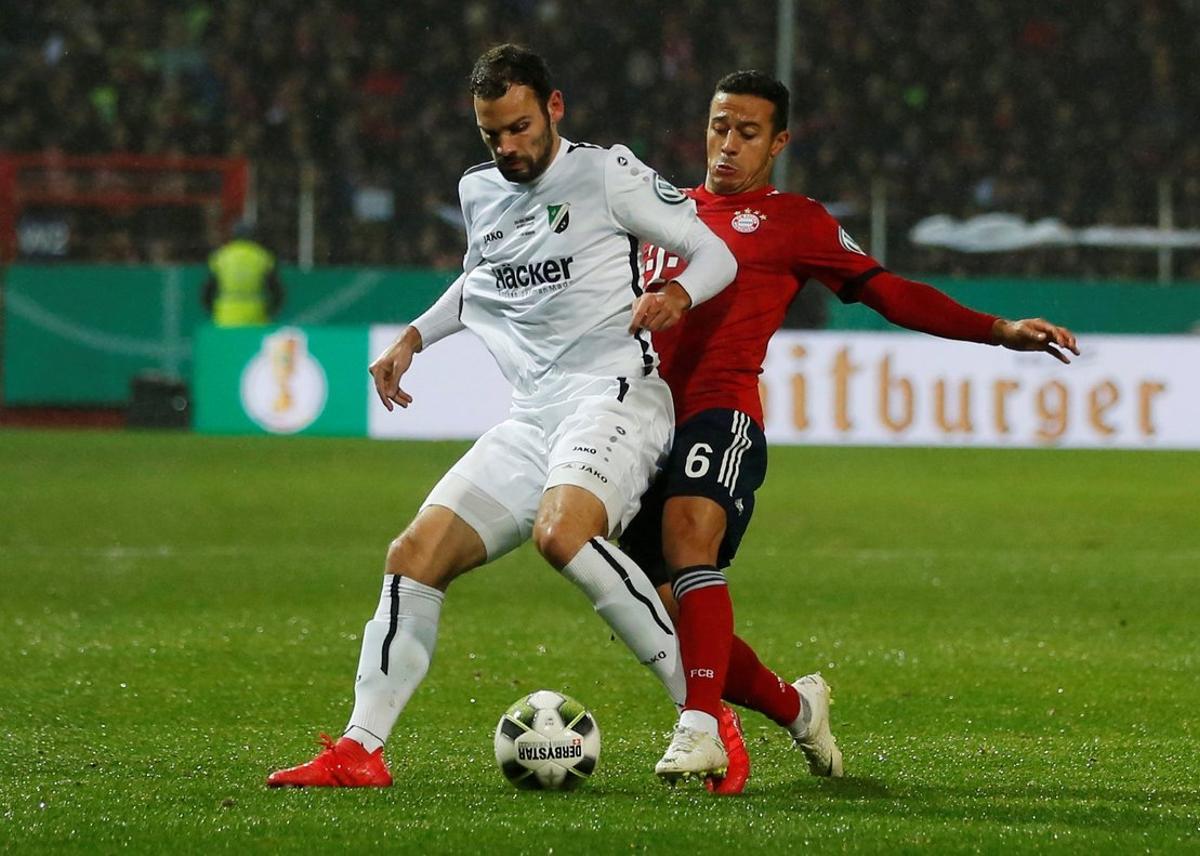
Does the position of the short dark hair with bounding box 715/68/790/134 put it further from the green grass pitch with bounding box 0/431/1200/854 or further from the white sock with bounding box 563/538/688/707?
the green grass pitch with bounding box 0/431/1200/854

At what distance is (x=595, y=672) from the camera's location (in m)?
6.79

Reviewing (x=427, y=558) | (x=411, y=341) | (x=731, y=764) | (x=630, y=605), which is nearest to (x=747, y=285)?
(x=411, y=341)

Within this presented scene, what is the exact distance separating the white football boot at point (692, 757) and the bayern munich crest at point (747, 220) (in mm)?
1316

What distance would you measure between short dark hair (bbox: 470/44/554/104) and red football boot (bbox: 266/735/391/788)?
1499 mm

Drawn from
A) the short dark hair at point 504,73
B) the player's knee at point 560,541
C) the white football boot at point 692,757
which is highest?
the short dark hair at point 504,73

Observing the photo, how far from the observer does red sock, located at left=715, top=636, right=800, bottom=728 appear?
196 inches

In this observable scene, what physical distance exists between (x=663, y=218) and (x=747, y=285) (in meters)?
0.39

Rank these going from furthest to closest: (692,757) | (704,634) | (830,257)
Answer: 1. (830,257)
2. (704,634)
3. (692,757)

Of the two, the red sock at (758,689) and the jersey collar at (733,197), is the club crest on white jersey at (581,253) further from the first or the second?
the red sock at (758,689)

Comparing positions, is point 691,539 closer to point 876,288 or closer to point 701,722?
point 701,722

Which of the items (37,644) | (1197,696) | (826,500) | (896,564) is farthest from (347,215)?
(1197,696)

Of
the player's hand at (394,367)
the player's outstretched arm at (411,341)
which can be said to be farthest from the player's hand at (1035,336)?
the player's hand at (394,367)

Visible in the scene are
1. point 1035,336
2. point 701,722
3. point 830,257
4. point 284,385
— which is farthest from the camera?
point 284,385

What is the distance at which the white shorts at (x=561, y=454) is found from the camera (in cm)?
464
